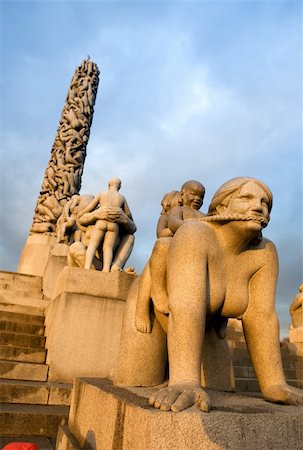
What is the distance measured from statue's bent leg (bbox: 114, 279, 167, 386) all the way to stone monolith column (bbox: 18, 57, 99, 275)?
11940 mm

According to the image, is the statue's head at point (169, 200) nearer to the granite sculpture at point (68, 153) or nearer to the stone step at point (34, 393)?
the stone step at point (34, 393)

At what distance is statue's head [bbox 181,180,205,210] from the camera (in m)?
3.67

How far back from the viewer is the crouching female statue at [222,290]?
198cm

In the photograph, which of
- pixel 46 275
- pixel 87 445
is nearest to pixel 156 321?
pixel 87 445

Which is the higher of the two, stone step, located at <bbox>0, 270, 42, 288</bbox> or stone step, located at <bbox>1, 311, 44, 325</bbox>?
stone step, located at <bbox>0, 270, 42, 288</bbox>

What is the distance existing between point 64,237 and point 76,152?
7459mm

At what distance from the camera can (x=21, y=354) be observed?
520 centimetres

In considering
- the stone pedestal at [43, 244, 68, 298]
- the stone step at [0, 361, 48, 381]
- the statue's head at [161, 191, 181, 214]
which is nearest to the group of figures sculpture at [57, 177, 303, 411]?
the statue's head at [161, 191, 181, 214]

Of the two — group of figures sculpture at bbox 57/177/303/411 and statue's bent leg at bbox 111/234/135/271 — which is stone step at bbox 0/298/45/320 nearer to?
statue's bent leg at bbox 111/234/135/271

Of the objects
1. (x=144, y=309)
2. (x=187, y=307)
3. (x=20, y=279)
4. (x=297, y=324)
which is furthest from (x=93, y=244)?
(x=297, y=324)

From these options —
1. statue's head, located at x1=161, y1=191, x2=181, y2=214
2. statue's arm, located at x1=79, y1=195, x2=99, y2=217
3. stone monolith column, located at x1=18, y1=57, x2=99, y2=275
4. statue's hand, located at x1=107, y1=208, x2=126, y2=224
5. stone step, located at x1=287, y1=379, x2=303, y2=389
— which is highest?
stone monolith column, located at x1=18, y1=57, x2=99, y2=275

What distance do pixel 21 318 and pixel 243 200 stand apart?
5608 millimetres

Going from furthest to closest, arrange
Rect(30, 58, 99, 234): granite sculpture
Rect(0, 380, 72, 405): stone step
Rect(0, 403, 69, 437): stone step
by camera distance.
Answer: Rect(30, 58, 99, 234): granite sculpture
Rect(0, 380, 72, 405): stone step
Rect(0, 403, 69, 437): stone step

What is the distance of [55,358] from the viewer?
4.92 metres
